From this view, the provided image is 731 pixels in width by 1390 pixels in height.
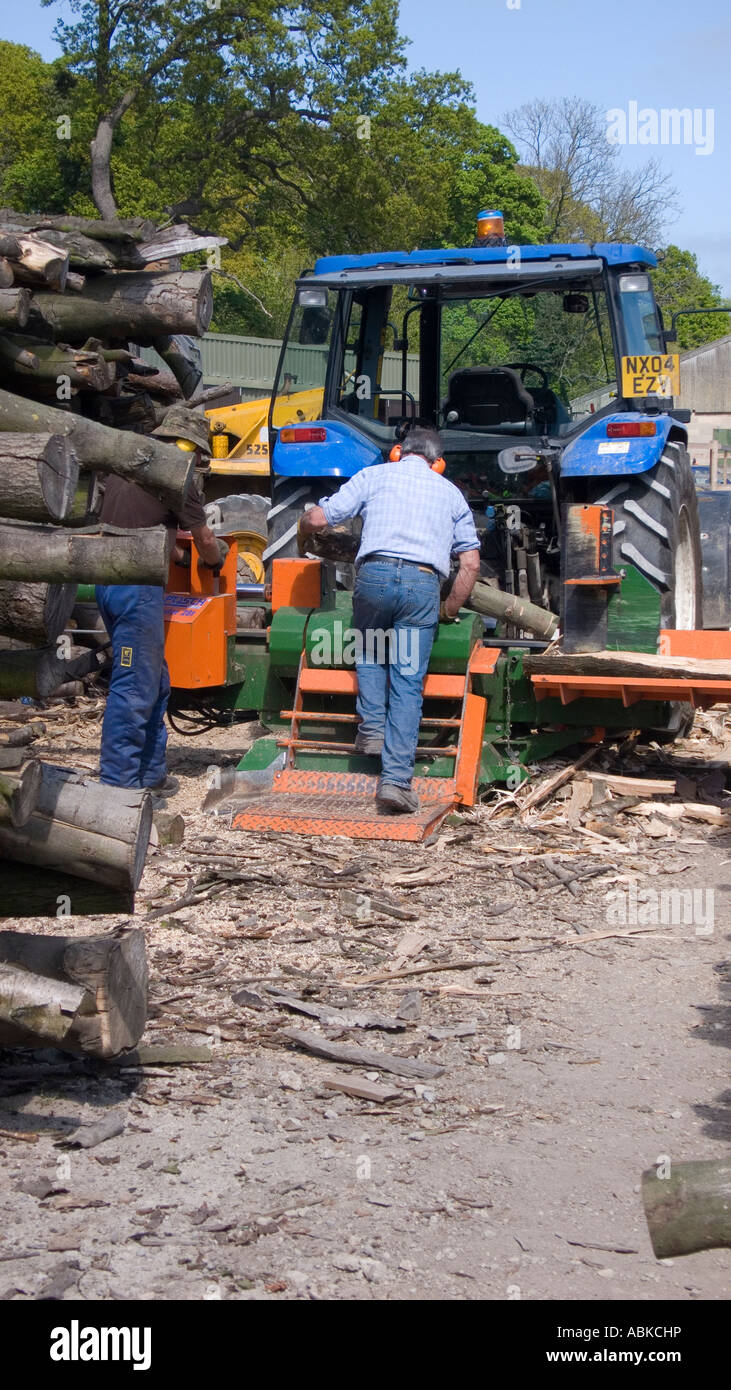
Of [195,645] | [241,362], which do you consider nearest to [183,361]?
[195,645]

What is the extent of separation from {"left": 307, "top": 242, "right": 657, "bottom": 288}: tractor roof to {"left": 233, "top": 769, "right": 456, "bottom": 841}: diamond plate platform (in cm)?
297

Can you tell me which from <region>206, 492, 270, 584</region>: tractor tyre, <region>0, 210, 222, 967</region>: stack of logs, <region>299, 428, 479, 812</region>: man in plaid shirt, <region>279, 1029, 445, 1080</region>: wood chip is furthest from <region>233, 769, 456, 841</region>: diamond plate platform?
<region>206, 492, 270, 584</region>: tractor tyre

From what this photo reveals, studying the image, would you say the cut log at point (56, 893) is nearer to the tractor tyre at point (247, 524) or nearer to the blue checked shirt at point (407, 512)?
the blue checked shirt at point (407, 512)

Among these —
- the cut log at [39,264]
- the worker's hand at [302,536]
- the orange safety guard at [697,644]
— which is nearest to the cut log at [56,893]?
the cut log at [39,264]

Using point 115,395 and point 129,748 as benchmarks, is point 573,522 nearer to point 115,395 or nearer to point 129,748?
point 129,748

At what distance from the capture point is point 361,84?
30500 millimetres

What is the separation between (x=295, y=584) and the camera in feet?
26.0

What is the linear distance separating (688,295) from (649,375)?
1872 inches

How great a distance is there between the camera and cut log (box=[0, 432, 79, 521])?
327 centimetres

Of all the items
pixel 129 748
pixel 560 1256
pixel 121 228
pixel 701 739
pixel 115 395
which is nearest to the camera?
pixel 560 1256

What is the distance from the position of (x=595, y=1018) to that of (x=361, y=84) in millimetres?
29433

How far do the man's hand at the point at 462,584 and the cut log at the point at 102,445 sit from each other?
3.67 meters

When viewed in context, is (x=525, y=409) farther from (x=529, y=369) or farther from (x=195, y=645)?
(x=195, y=645)
